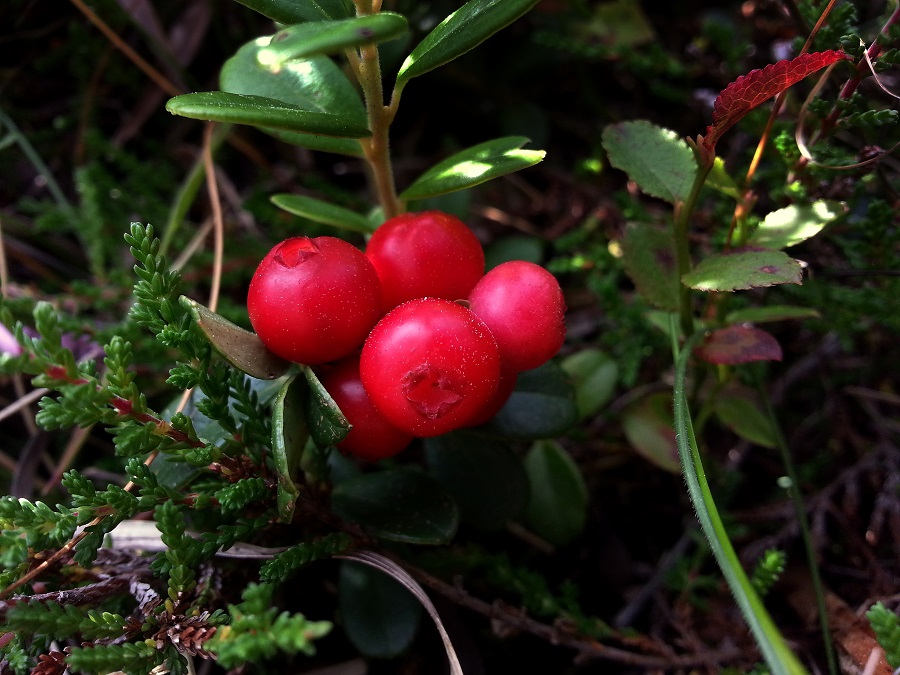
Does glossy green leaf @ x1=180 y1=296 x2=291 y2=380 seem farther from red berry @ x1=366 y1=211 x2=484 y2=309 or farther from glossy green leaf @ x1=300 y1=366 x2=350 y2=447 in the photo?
A: red berry @ x1=366 y1=211 x2=484 y2=309

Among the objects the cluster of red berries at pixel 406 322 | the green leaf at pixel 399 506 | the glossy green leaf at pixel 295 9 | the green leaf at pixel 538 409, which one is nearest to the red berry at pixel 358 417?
the cluster of red berries at pixel 406 322

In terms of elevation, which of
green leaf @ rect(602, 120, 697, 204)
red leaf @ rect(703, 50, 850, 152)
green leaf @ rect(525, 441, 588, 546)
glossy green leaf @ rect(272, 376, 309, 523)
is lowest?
green leaf @ rect(525, 441, 588, 546)

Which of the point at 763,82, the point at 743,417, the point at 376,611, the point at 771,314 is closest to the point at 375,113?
the point at 763,82

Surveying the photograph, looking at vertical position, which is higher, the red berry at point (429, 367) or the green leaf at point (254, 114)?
the green leaf at point (254, 114)

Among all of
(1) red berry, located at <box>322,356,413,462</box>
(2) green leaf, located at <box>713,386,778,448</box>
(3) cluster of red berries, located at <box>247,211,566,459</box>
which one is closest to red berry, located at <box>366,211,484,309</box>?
(3) cluster of red berries, located at <box>247,211,566,459</box>

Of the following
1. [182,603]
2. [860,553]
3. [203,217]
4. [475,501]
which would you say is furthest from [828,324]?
[203,217]

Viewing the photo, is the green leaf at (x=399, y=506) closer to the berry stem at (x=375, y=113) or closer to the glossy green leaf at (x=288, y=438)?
the glossy green leaf at (x=288, y=438)
